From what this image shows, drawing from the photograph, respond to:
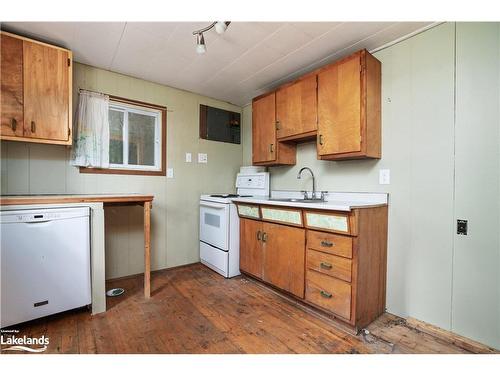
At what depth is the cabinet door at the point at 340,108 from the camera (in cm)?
187

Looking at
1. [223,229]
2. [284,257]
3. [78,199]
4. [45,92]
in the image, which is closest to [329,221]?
[284,257]

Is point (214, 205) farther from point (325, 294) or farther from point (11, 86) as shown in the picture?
point (11, 86)

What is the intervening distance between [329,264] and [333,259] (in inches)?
2.2

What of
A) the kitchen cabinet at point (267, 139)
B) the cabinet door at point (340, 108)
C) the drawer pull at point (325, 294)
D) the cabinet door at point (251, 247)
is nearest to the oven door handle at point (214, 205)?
the cabinet door at point (251, 247)

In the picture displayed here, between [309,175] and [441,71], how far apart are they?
1408mm

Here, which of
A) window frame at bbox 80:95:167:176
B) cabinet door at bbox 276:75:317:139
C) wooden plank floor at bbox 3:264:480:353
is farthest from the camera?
window frame at bbox 80:95:167:176

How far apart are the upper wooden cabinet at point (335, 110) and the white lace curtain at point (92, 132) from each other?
184cm

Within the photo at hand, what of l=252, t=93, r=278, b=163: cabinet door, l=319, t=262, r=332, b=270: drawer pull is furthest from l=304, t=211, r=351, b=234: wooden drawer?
l=252, t=93, r=278, b=163: cabinet door

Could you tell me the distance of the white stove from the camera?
8.80ft

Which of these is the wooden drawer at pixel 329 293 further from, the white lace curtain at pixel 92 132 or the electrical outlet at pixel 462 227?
the white lace curtain at pixel 92 132

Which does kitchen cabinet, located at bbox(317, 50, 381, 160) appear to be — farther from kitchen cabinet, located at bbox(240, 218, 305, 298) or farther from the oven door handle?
the oven door handle

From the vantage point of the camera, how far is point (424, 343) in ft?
5.18

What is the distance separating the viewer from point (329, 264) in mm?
1810
